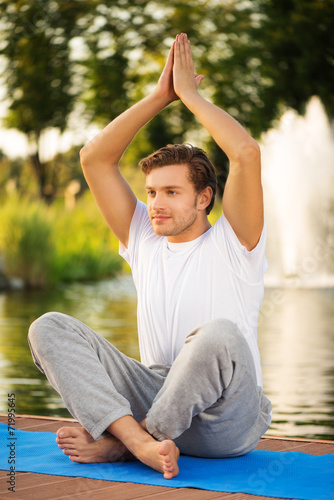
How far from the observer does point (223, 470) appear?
2342 mm

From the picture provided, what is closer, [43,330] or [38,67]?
[43,330]

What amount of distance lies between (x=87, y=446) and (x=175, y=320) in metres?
0.46

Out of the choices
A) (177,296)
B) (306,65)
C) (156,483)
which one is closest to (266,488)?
(156,483)

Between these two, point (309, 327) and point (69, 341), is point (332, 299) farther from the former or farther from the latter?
point (69, 341)

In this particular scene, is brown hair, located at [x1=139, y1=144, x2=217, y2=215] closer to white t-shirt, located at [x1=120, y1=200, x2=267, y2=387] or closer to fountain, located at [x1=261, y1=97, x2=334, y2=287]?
white t-shirt, located at [x1=120, y1=200, x2=267, y2=387]

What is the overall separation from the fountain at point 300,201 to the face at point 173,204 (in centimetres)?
1173

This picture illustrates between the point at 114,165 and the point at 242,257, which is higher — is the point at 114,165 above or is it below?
above

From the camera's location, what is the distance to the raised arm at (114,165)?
2.70m

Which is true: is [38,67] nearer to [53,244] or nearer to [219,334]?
[53,244]

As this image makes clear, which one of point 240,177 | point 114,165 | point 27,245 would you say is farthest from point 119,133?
point 27,245

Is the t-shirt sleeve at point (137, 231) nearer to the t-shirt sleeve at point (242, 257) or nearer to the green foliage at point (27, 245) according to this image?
the t-shirt sleeve at point (242, 257)

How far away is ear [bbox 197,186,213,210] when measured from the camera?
8.62 feet

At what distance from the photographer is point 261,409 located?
8.32 feet

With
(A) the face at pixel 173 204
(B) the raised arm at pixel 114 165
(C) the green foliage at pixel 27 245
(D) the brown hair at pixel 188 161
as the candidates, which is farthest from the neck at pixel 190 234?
(C) the green foliage at pixel 27 245
